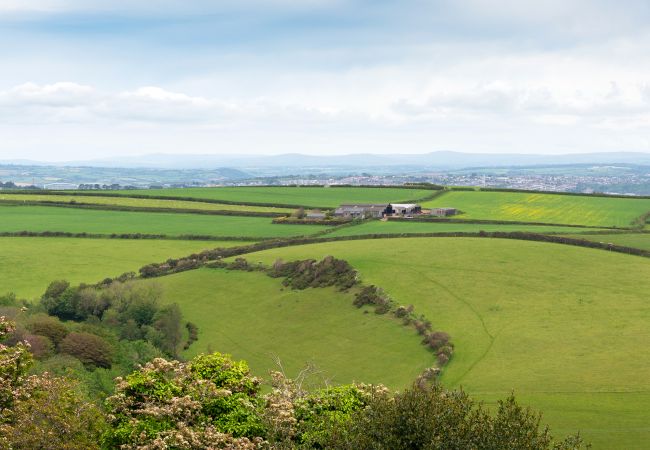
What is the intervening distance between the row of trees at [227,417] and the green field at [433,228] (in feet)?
253

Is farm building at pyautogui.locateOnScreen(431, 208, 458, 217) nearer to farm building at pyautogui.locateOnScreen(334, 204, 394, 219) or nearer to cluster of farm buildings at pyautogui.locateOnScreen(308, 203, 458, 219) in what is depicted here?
cluster of farm buildings at pyautogui.locateOnScreen(308, 203, 458, 219)

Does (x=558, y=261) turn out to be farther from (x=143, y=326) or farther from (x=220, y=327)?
(x=143, y=326)

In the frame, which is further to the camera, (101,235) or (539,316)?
(101,235)

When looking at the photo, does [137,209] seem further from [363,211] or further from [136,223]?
[363,211]

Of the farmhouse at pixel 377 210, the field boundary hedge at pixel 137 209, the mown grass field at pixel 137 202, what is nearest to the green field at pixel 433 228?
the farmhouse at pixel 377 210

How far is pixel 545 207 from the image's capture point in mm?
150750

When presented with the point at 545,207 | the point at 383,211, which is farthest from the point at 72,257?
the point at 545,207

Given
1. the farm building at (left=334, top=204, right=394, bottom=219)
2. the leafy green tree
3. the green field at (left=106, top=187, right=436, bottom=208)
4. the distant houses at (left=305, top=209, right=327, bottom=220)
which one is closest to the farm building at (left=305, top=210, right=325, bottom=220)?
the distant houses at (left=305, top=209, right=327, bottom=220)

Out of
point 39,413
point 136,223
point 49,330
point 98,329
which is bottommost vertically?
point 98,329

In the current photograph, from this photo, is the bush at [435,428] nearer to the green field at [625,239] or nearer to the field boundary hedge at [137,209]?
the green field at [625,239]

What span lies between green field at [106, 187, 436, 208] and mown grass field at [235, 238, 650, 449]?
221ft

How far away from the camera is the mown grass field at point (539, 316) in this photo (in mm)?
46031

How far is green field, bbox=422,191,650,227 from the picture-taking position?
132125mm

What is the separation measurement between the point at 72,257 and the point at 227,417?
8200 centimetres
